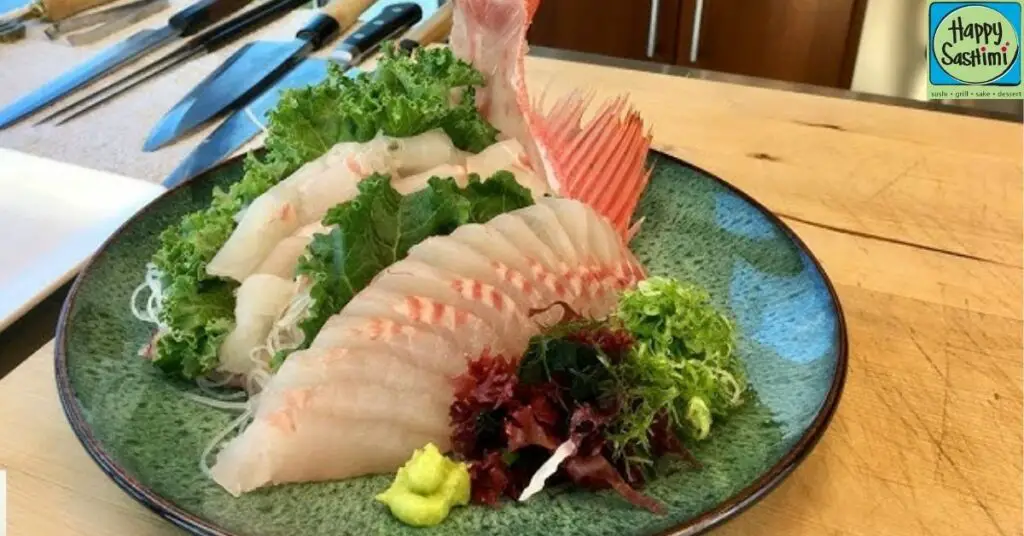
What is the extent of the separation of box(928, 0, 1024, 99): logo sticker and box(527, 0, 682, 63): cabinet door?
4.88 feet

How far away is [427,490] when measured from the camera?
34.0 inches

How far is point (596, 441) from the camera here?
91cm

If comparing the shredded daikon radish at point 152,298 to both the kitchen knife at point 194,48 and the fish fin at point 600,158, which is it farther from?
the kitchen knife at point 194,48

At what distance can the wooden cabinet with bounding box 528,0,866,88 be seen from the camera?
3135 mm

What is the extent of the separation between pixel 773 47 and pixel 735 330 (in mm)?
2321

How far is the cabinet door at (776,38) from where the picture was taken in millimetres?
3115

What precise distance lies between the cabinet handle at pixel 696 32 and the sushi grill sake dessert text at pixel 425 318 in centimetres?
208

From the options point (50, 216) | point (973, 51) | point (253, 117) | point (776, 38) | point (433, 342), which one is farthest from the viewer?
point (776, 38)

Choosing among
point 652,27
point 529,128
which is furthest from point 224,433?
point 652,27

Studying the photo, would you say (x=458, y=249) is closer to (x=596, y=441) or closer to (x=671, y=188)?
(x=596, y=441)

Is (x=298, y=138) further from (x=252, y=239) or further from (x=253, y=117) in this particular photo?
(x=253, y=117)

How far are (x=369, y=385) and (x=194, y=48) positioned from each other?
1.37 metres

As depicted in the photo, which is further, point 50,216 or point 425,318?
point 50,216

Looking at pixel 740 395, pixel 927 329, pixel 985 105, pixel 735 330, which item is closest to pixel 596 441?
pixel 740 395
